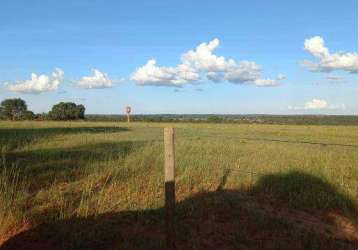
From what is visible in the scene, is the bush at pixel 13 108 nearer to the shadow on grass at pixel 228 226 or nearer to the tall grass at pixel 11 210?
the tall grass at pixel 11 210

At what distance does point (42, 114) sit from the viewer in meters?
86.6

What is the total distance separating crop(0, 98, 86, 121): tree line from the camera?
83.7 metres

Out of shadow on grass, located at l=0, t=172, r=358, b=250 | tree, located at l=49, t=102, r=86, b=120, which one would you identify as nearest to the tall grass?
shadow on grass, located at l=0, t=172, r=358, b=250

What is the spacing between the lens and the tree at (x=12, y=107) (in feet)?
284

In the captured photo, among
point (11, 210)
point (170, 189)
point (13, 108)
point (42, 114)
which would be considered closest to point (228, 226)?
point (170, 189)

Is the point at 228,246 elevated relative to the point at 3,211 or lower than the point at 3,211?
lower

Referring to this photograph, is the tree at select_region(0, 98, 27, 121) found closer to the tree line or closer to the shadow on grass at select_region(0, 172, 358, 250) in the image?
the tree line

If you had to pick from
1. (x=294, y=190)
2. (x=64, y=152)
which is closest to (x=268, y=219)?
(x=294, y=190)

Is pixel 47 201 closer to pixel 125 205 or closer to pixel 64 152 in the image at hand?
pixel 125 205

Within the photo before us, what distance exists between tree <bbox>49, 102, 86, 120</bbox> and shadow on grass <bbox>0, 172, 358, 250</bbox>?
78552 millimetres

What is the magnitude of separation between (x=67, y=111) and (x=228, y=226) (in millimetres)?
82980

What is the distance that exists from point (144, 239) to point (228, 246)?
1210 mm

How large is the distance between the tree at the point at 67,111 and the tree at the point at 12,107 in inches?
269

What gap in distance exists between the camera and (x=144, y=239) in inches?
236
